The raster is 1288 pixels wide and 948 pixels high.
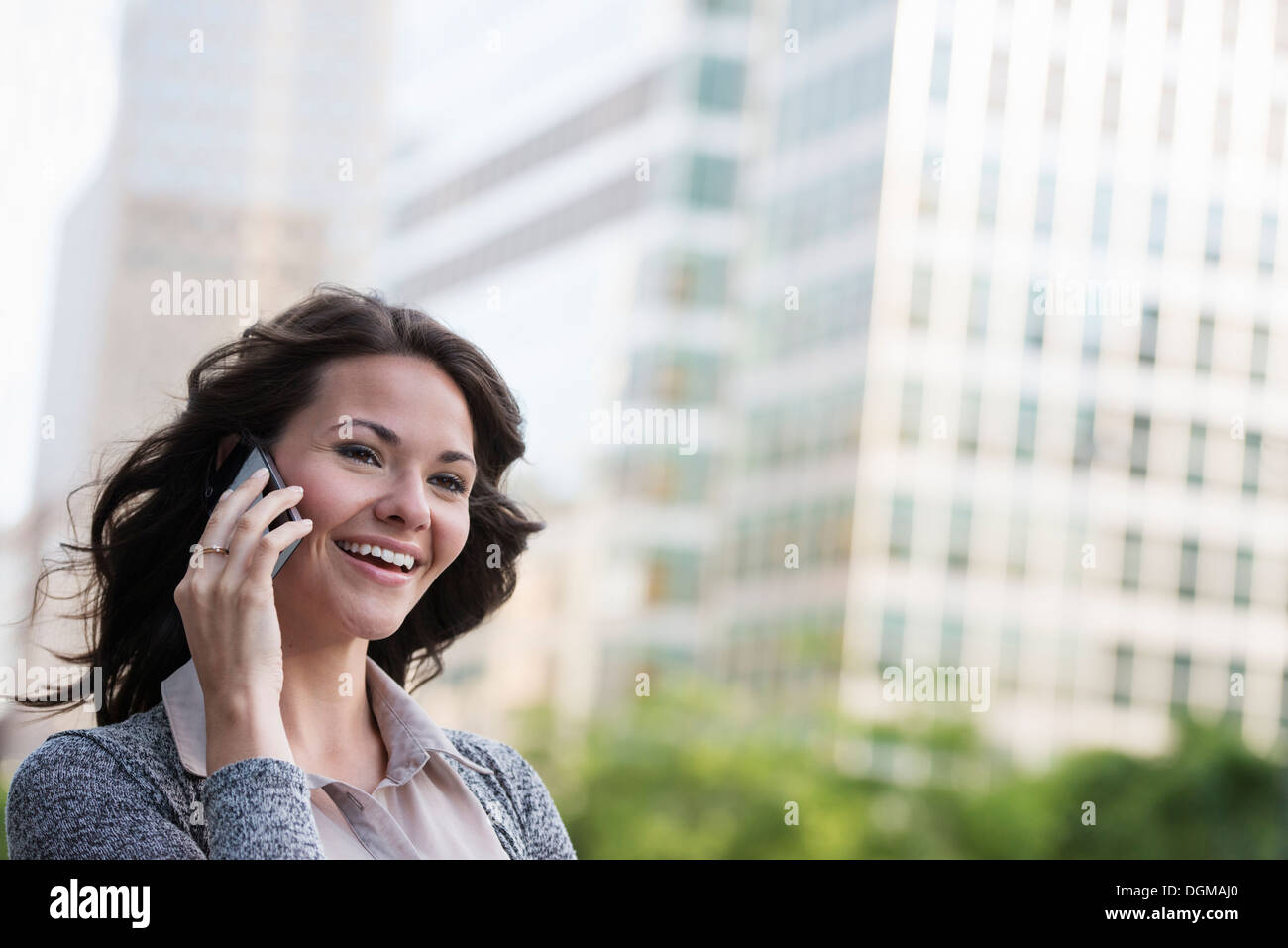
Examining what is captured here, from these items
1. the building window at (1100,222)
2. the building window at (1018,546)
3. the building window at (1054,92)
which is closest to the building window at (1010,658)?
the building window at (1018,546)

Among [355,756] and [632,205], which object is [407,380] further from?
[632,205]

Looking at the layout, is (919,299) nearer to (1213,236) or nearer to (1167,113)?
(1213,236)

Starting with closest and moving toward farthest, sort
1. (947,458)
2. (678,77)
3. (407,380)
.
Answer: (407,380) → (947,458) → (678,77)

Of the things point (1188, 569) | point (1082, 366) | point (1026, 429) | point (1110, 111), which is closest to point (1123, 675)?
point (1188, 569)

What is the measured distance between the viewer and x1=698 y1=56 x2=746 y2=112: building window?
151 ft

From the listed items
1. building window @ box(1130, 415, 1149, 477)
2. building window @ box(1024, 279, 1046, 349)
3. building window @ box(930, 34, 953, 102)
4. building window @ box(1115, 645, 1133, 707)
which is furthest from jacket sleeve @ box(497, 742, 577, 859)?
building window @ box(1130, 415, 1149, 477)

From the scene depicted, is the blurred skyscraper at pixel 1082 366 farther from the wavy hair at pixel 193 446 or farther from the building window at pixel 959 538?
the wavy hair at pixel 193 446

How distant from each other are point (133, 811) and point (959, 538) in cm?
3878

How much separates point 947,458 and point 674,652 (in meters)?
9.19

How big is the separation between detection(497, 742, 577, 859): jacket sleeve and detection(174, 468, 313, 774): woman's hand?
0.56 m

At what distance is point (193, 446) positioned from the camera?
2.30 metres

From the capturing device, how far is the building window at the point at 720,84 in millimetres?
46156
